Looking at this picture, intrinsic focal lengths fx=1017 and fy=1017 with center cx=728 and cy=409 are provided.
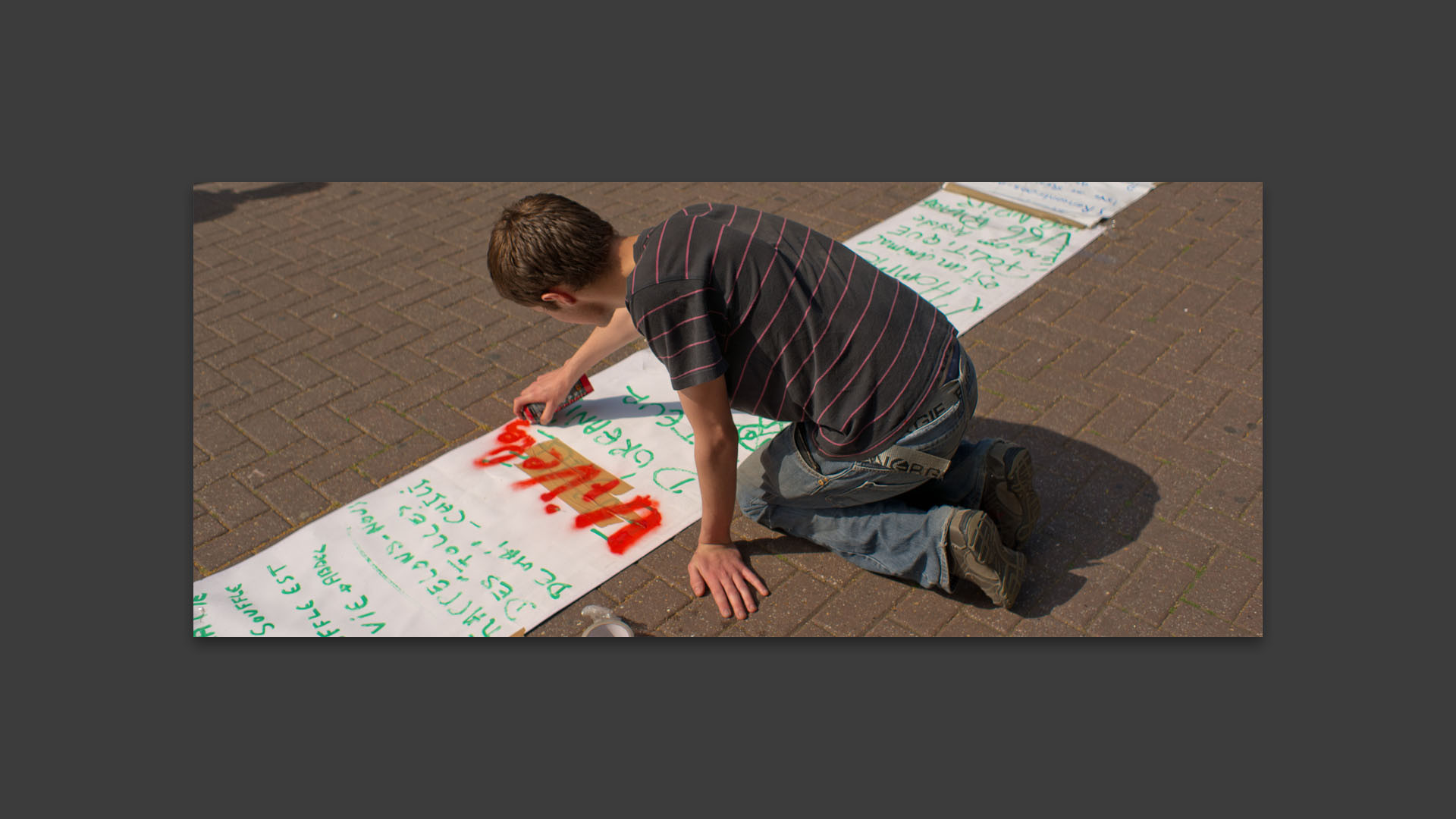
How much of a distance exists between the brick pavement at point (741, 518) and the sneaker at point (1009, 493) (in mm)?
128

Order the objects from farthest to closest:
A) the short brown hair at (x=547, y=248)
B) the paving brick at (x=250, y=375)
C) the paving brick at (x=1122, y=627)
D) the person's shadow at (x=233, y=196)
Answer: the person's shadow at (x=233, y=196), the paving brick at (x=250, y=375), the paving brick at (x=1122, y=627), the short brown hair at (x=547, y=248)

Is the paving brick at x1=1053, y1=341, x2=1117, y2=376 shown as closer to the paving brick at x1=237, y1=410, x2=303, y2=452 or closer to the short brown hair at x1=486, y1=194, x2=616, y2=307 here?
the short brown hair at x1=486, y1=194, x2=616, y2=307

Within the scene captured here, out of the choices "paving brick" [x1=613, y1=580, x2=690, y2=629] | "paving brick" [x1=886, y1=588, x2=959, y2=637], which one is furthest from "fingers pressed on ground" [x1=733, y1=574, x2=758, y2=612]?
"paving brick" [x1=886, y1=588, x2=959, y2=637]

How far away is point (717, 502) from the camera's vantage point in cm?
274

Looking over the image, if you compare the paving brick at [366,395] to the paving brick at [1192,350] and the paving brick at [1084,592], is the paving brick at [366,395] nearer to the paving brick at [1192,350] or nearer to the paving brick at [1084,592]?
the paving brick at [1084,592]

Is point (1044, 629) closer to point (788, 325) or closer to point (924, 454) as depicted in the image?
point (924, 454)

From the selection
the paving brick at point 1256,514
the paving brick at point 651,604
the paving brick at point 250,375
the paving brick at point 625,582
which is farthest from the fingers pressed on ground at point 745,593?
the paving brick at point 250,375

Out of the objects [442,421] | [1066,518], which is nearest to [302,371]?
[442,421]

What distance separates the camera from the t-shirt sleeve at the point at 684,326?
89.9 inches

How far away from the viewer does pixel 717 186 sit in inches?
221

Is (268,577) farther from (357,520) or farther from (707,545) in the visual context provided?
(707,545)

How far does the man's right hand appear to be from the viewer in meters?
3.61

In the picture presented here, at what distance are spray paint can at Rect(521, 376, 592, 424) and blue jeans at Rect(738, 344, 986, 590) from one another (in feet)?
3.05

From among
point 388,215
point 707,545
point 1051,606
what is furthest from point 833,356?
point 388,215
